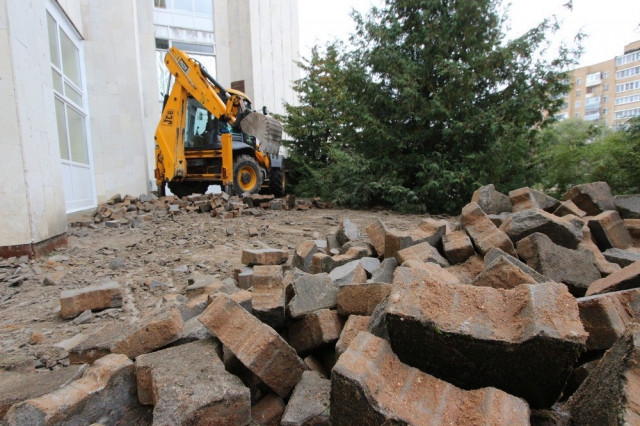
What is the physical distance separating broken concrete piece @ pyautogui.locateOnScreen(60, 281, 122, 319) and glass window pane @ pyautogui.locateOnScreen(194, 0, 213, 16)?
19971 millimetres

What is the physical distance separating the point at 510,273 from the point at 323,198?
9.94 m

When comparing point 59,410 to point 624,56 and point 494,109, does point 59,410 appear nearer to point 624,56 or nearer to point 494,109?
point 494,109

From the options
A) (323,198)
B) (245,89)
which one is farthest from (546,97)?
(245,89)

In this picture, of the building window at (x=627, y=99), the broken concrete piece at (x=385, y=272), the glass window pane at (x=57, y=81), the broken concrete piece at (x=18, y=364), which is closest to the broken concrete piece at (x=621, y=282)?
the broken concrete piece at (x=385, y=272)

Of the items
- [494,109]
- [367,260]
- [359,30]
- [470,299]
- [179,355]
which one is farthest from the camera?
[359,30]

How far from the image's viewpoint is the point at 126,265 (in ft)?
15.3

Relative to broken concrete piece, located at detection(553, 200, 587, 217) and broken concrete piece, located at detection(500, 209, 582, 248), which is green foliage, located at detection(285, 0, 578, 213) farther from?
broken concrete piece, located at detection(500, 209, 582, 248)

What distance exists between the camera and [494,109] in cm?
846

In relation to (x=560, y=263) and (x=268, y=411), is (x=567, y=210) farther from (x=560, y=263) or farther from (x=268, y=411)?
(x=268, y=411)

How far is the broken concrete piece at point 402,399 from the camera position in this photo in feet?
4.30

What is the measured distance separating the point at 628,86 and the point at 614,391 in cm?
7172

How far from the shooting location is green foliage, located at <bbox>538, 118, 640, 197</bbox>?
8.65 metres

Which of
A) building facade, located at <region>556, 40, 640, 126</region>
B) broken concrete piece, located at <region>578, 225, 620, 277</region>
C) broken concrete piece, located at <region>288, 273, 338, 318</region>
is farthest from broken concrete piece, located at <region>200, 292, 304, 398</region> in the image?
building facade, located at <region>556, 40, 640, 126</region>

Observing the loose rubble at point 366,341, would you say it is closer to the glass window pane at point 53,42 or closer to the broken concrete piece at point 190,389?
the broken concrete piece at point 190,389
